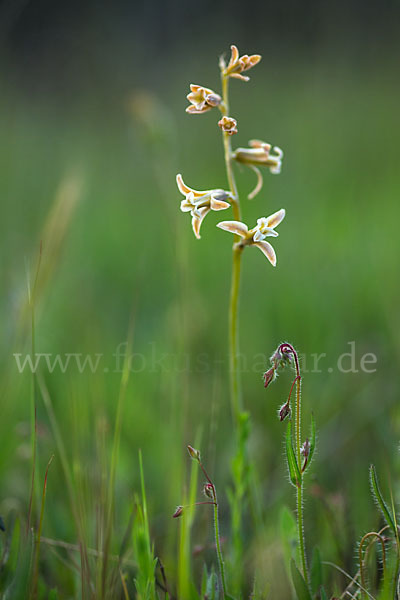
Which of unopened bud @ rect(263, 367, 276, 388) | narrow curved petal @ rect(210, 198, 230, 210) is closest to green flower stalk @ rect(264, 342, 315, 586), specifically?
unopened bud @ rect(263, 367, 276, 388)

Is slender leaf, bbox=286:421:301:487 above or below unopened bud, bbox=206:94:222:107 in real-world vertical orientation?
below

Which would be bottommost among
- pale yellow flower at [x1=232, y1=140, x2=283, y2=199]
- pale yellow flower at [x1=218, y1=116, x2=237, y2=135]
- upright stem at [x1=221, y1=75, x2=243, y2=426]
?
upright stem at [x1=221, y1=75, x2=243, y2=426]

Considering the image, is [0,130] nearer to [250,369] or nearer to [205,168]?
[205,168]

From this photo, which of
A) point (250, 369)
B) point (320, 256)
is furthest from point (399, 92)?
point (250, 369)

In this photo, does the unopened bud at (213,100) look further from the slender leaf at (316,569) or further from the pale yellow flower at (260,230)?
the slender leaf at (316,569)

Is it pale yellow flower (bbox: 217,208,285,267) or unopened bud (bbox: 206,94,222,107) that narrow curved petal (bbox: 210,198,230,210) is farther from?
unopened bud (bbox: 206,94,222,107)

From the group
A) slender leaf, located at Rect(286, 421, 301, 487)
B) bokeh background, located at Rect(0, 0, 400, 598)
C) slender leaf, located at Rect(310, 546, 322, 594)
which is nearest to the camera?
slender leaf, located at Rect(286, 421, 301, 487)

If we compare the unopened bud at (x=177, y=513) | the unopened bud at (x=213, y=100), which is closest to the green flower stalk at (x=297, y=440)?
the unopened bud at (x=177, y=513)

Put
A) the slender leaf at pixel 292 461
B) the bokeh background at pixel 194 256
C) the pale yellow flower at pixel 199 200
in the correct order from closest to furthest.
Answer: the slender leaf at pixel 292 461 → the pale yellow flower at pixel 199 200 → the bokeh background at pixel 194 256
